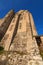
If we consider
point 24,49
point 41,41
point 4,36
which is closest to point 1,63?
point 24,49

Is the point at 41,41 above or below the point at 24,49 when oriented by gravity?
above

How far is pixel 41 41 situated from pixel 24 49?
12.5 ft

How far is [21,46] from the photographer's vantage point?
24.5 meters

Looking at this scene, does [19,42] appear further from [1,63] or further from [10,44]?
[1,63]

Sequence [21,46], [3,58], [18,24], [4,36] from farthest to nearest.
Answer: [18,24] < [4,36] < [21,46] < [3,58]

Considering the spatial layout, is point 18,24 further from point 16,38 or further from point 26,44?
point 26,44

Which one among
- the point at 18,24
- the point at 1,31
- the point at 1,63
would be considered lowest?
the point at 1,63

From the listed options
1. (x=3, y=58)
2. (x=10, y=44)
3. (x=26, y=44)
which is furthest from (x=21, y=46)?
(x=3, y=58)

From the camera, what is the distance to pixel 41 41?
2494 centimetres

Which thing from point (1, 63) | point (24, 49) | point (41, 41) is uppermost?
point (41, 41)

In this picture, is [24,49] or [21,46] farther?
[21,46]

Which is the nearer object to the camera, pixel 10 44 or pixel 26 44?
pixel 26 44

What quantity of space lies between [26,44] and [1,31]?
340 inches

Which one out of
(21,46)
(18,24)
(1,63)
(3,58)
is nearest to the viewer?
(1,63)
